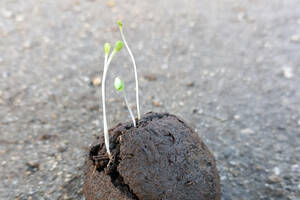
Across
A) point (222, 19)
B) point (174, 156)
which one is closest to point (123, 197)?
point (174, 156)

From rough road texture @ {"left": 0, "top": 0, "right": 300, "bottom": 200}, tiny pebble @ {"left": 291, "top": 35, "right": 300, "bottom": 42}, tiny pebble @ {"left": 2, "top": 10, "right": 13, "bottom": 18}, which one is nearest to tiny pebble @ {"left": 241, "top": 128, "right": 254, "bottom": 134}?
rough road texture @ {"left": 0, "top": 0, "right": 300, "bottom": 200}

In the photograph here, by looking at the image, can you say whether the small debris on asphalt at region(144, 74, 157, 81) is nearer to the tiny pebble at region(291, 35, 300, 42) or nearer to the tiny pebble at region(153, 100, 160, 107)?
the tiny pebble at region(153, 100, 160, 107)

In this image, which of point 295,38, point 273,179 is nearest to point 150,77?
point 273,179

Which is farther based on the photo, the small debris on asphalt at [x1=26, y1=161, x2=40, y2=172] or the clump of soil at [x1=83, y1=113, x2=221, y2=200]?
the small debris on asphalt at [x1=26, y1=161, x2=40, y2=172]

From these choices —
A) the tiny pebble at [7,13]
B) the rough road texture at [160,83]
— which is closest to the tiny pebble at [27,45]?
the rough road texture at [160,83]

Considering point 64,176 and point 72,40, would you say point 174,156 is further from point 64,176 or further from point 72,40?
point 72,40

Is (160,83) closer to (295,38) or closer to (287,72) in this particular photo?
(287,72)
